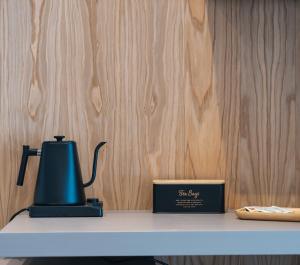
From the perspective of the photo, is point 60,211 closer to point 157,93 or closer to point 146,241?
point 146,241

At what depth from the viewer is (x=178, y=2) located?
165 centimetres

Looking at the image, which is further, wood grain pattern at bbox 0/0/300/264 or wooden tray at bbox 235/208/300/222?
wood grain pattern at bbox 0/0/300/264

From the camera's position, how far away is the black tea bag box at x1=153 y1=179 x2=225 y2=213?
60.7 inches

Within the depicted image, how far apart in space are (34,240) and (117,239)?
0.19 meters

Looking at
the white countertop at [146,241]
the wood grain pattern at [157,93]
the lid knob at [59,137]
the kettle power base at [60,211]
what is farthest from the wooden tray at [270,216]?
the lid knob at [59,137]

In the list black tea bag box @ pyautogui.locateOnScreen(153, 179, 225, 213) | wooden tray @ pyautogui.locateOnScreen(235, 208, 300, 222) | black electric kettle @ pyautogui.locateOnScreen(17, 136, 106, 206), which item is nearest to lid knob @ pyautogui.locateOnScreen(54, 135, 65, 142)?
black electric kettle @ pyautogui.locateOnScreen(17, 136, 106, 206)

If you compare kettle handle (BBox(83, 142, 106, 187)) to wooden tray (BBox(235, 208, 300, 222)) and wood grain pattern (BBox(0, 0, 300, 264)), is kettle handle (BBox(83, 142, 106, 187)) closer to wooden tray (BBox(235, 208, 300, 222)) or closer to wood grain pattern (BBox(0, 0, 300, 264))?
wood grain pattern (BBox(0, 0, 300, 264))

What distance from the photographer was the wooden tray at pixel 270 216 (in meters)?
1.37

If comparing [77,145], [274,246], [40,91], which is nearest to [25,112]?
[40,91]

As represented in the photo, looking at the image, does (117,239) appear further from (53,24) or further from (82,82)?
(53,24)

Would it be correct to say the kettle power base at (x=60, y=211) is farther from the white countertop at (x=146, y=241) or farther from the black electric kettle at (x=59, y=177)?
the white countertop at (x=146, y=241)

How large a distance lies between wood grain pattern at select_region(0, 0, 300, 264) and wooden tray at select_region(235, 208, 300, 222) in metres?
0.23

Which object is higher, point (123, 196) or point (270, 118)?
point (270, 118)

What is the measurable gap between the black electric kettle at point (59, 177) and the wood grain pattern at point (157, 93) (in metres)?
0.13
